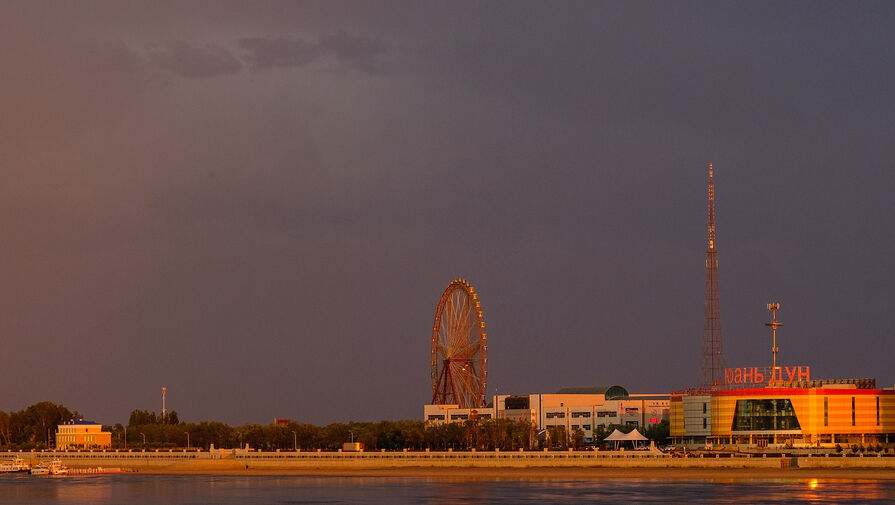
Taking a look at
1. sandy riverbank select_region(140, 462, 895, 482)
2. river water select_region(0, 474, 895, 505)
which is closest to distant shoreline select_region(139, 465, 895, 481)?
sandy riverbank select_region(140, 462, 895, 482)

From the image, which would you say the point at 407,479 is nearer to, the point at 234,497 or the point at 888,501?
the point at 234,497

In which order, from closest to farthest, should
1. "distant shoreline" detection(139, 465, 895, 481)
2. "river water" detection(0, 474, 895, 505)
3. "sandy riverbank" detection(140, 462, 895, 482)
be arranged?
"river water" detection(0, 474, 895, 505) < "sandy riverbank" detection(140, 462, 895, 482) < "distant shoreline" detection(139, 465, 895, 481)

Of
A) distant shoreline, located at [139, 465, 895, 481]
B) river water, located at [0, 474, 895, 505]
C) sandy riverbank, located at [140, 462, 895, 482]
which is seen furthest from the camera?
distant shoreline, located at [139, 465, 895, 481]

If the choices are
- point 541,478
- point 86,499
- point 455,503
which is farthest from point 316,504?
point 541,478

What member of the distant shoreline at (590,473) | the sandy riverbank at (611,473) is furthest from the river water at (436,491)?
the sandy riverbank at (611,473)

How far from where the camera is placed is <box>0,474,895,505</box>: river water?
122 metres

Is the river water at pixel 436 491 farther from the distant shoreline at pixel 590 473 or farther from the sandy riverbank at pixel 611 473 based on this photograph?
the sandy riverbank at pixel 611 473

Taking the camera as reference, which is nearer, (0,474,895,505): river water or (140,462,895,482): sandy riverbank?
(0,474,895,505): river water

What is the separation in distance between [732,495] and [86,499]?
6247 cm

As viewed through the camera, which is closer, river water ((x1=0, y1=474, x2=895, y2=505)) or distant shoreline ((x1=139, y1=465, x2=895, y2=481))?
river water ((x1=0, y1=474, x2=895, y2=505))

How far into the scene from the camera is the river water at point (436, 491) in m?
122

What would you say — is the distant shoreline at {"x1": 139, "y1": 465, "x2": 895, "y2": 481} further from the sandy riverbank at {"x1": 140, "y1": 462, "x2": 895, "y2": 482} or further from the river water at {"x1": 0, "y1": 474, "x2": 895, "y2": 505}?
the river water at {"x1": 0, "y1": 474, "x2": 895, "y2": 505}

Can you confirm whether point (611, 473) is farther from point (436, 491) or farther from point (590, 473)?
point (436, 491)

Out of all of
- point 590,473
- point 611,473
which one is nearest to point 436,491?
point 590,473
